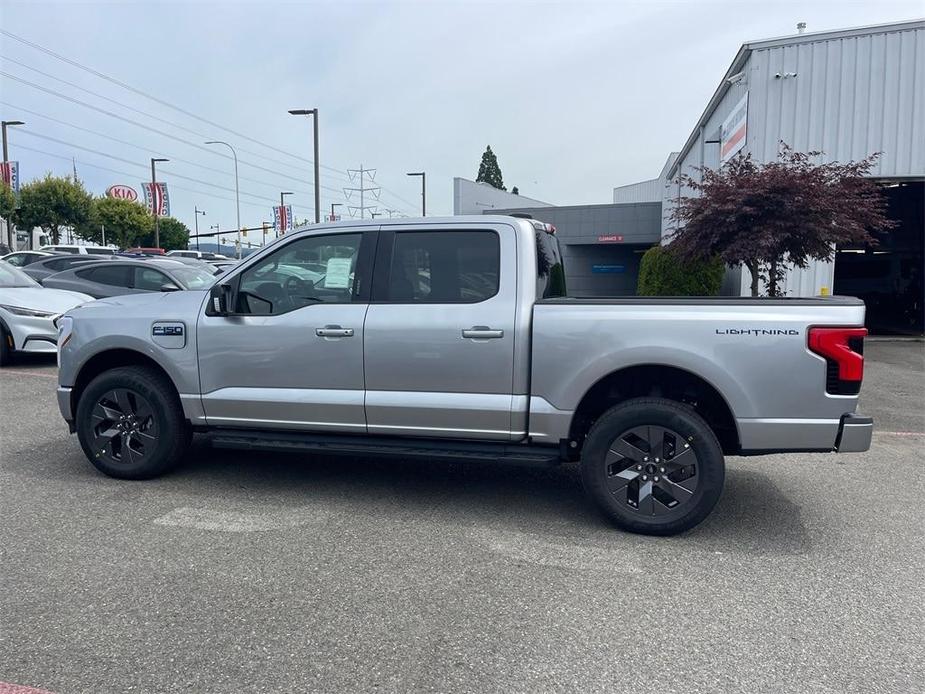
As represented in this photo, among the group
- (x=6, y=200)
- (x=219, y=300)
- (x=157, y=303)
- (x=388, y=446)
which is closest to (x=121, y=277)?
(x=157, y=303)

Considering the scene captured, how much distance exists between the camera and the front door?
511 cm

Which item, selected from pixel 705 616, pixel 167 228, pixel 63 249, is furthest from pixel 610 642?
pixel 167 228

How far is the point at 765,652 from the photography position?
10.8 ft

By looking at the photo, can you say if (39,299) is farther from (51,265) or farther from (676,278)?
(676,278)

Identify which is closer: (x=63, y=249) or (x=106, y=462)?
(x=106, y=462)

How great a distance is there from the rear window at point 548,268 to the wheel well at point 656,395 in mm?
765

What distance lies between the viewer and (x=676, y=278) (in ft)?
62.2

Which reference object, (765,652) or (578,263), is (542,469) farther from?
(578,263)

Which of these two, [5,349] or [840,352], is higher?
[840,352]

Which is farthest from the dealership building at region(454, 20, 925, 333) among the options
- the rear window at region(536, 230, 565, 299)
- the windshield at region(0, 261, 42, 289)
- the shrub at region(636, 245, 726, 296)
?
the windshield at region(0, 261, 42, 289)

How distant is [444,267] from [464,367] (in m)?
0.73

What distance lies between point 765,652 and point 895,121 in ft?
51.5

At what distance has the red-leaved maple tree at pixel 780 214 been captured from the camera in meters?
11.4

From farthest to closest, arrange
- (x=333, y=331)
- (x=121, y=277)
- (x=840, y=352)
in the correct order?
A: (x=121, y=277)
(x=333, y=331)
(x=840, y=352)
